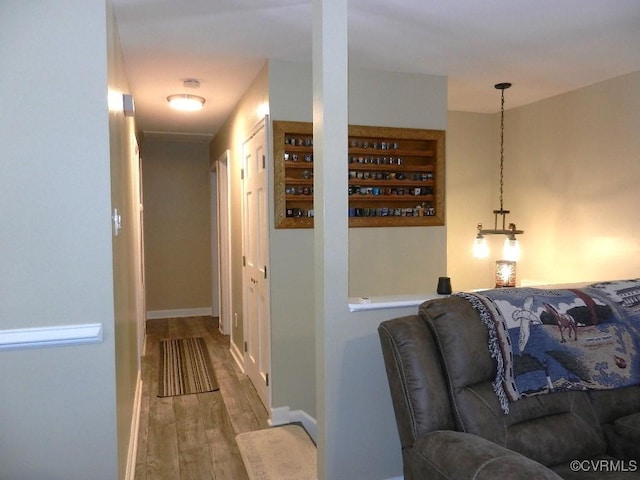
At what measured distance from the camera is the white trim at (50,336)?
1770mm

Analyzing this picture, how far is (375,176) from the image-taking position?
132 inches

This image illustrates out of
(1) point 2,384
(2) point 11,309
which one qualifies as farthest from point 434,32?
(1) point 2,384

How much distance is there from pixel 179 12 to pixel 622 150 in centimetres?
309

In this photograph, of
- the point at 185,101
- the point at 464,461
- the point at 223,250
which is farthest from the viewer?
the point at 223,250

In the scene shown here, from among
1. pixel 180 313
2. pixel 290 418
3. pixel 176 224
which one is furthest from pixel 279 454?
pixel 176 224

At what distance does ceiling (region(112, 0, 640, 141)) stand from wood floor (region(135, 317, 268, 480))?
7.80ft

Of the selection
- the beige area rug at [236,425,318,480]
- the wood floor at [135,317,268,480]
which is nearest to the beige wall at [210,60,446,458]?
the beige area rug at [236,425,318,480]

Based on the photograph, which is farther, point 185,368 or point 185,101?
point 185,368

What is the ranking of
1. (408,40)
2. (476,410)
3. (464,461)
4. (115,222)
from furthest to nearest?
(408,40), (115,222), (476,410), (464,461)

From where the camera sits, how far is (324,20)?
1931 mm

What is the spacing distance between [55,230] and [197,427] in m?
1.82

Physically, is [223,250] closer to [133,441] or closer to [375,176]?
[375,176]

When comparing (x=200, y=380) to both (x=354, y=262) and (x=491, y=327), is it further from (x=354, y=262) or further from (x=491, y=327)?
(x=491, y=327)

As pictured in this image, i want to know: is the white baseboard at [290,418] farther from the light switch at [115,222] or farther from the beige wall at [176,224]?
the beige wall at [176,224]
